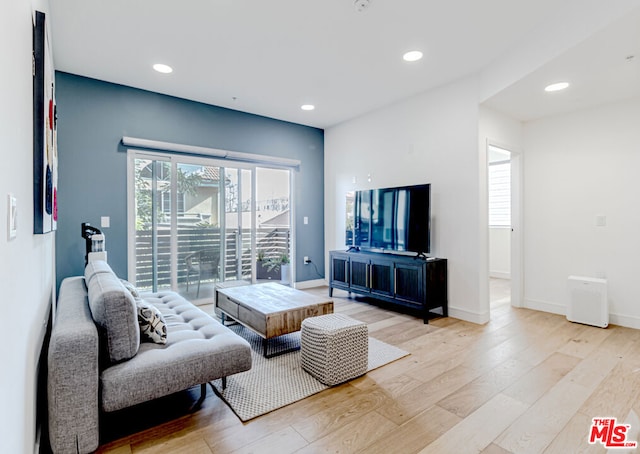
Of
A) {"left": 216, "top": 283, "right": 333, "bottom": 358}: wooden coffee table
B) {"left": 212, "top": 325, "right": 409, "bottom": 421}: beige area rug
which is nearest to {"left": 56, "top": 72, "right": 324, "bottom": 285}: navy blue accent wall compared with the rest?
{"left": 216, "top": 283, "right": 333, "bottom": 358}: wooden coffee table

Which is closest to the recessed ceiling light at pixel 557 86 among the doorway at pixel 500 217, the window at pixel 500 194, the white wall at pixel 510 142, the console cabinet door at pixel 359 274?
the white wall at pixel 510 142

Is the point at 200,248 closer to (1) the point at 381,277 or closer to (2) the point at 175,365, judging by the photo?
(1) the point at 381,277

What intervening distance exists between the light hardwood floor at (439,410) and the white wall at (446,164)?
2.83ft

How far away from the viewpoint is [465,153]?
3.69 m

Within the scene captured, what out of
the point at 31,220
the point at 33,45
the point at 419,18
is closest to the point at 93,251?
the point at 31,220

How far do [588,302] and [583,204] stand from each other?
3.64ft

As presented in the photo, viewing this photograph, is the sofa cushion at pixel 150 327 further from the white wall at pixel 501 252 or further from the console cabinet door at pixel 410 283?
the white wall at pixel 501 252

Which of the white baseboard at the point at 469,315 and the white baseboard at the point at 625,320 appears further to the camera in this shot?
the white baseboard at the point at 469,315

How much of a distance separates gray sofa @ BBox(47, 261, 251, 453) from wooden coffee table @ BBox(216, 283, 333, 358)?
56 cm

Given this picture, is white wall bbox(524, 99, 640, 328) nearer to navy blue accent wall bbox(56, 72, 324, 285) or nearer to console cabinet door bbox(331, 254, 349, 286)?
console cabinet door bbox(331, 254, 349, 286)

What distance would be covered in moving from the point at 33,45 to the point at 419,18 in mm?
2486

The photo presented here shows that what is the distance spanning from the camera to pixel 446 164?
12.7 ft

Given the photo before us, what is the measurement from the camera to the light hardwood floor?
1733 mm

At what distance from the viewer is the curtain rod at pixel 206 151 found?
3.92 metres
